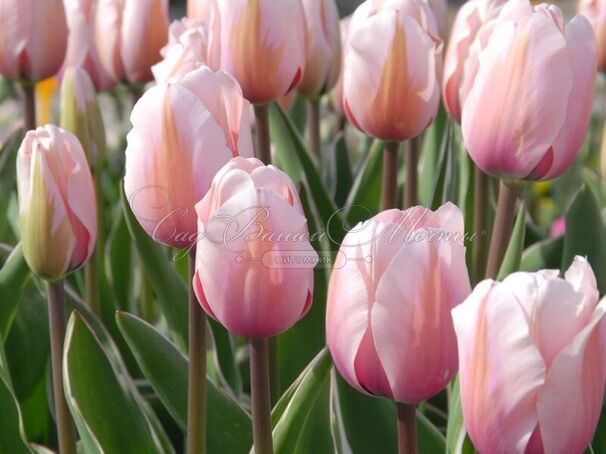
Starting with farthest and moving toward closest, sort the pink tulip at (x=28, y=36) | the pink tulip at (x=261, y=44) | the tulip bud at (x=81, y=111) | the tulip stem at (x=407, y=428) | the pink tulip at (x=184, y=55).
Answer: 1. the pink tulip at (x=28, y=36)
2. the tulip bud at (x=81, y=111)
3. the pink tulip at (x=261, y=44)
4. the pink tulip at (x=184, y=55)
5. the tulip stem at (x=407, y=428)

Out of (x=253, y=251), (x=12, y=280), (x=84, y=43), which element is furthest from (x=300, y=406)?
(x=84, y=43)

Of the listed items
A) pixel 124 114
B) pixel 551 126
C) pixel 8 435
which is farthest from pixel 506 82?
pixel 124 114

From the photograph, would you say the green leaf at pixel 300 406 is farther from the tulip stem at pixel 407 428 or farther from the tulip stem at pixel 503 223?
the tulip stem at pixel 503 223

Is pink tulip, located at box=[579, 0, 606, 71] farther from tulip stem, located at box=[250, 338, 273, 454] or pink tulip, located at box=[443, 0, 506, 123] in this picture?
tulip stem, located at box=[250, 338, 273, 454]

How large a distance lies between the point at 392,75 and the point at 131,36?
502 mm

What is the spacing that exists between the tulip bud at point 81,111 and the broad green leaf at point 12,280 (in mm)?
166

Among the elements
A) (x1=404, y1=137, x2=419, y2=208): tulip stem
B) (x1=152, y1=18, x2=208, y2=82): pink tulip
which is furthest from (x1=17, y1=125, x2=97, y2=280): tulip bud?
(x1=404, y1=137, x2=419, y2=208): tulip stem

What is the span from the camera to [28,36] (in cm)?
125

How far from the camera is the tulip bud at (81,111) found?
114cm

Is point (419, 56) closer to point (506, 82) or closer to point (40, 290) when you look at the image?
point (506, 82)

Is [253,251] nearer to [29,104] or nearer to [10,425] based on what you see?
[10,425]

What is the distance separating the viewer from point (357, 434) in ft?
3.03

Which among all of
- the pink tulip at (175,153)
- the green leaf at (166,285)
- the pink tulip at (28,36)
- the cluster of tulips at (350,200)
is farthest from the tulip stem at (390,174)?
the pink tulip at (28,36)

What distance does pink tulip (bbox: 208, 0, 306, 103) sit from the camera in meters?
→ 1.01
